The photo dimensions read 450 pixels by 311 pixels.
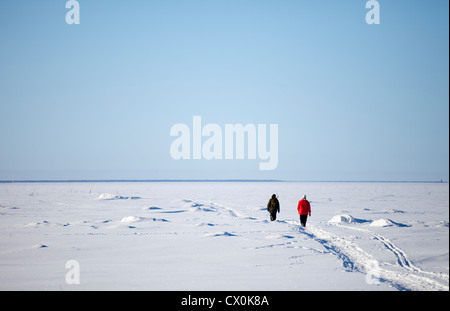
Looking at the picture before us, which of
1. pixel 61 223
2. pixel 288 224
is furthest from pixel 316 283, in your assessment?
pixel 61 223

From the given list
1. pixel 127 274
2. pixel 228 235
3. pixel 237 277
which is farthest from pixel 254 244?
pixel 127 274

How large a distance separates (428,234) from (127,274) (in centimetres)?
1018

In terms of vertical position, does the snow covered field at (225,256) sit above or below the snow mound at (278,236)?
above

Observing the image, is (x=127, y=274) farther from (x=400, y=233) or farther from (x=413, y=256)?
(x=400, y=233)

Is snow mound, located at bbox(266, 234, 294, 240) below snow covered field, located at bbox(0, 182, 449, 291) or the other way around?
below

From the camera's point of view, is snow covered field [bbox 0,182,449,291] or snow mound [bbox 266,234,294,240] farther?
snow mound [bbox 266,234,294,240]

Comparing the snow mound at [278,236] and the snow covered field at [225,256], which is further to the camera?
the snow mound at [278,236]

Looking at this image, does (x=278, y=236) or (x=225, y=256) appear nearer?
(x=225, y=256)

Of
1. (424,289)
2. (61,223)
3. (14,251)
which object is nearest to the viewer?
(424,289)

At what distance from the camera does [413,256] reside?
9.44 m

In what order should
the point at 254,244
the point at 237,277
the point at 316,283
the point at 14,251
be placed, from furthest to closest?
the point at 254,244 < the point at 14,251 < the point at 237,277 < the point at 316,283

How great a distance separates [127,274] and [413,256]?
6.97 meters

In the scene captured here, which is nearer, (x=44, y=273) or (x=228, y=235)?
(x=44, y=273)

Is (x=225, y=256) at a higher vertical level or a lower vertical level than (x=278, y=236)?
higher
